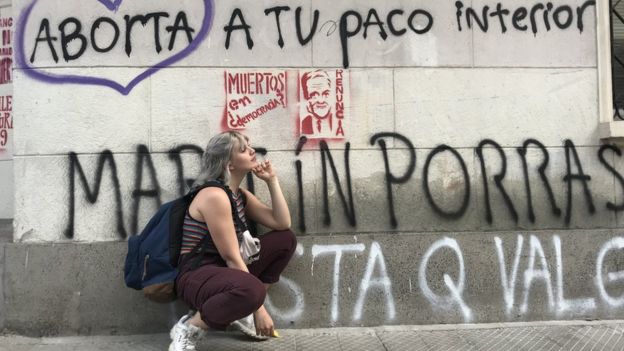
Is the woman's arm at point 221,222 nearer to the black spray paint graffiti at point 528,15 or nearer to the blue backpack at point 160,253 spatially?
the blue backpack at point 160,253

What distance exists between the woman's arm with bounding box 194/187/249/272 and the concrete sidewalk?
0.79m

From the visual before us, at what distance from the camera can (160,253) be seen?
3533mm

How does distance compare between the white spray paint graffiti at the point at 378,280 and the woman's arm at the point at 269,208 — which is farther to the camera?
the white spray paint graffiti at the point at 378,280

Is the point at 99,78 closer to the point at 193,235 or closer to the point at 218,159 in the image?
the point at 218,159

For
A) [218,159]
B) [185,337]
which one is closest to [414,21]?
[218,159]

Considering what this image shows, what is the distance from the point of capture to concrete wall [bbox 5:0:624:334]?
13.3 ft

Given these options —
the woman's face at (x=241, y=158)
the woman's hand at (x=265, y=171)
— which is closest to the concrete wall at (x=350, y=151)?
the woman's hand at (x=265, y=171)

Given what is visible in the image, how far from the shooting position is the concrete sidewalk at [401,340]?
376cm

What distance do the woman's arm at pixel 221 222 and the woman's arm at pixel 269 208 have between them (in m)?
0.51

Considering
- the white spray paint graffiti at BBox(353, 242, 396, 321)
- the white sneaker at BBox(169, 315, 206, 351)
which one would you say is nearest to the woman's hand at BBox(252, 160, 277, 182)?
the white spray paint graffiti at BBox(353, 242, 396, 321)

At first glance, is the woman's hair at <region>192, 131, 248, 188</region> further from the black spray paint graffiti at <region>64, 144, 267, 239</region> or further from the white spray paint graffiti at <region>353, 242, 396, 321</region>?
the white spray paint graffiti at <region>353, 242, 396, 321</region>

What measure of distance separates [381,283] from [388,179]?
775mm

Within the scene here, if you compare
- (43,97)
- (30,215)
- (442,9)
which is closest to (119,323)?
(30,215)

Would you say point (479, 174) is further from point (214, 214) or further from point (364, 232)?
point (214, 214)
